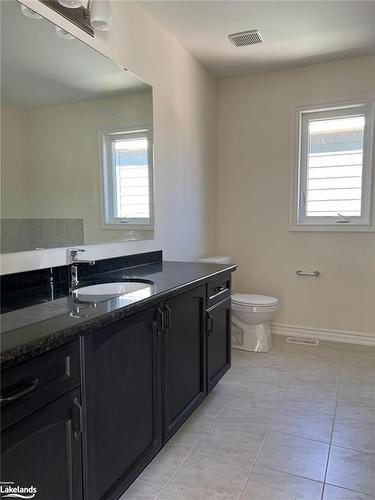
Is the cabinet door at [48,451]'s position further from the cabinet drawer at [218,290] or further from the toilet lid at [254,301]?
the toilet lid at [254,301]

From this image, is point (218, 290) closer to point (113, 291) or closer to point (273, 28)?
point (113, 291)

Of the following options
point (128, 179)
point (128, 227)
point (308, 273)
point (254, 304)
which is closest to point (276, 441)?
point (254, 304)

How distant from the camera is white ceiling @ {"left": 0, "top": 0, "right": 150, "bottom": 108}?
1.45 m

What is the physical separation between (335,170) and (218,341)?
205 cm

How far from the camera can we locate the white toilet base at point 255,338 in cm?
308

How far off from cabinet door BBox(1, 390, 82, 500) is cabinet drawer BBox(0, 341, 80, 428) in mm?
28

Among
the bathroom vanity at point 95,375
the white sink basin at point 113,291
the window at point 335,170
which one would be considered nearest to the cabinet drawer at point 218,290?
the bathroom vanity at point 95,375

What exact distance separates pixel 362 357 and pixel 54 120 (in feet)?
9.42

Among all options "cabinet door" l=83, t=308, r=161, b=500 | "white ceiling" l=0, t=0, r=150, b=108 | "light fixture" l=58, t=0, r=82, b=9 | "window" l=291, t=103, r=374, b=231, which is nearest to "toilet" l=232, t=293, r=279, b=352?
"window" l=291, t=103, r=374, b=231

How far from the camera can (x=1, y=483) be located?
0.86m

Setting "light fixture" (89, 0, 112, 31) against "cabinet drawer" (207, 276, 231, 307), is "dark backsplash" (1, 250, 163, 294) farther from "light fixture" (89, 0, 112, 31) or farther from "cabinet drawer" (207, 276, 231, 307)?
"light fixture" (89, 0, 112, 31)

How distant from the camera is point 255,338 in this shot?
3.08m

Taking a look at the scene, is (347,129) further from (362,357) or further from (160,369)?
(160,369)

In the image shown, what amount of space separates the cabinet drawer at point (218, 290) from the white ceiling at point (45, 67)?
127 centimetres
